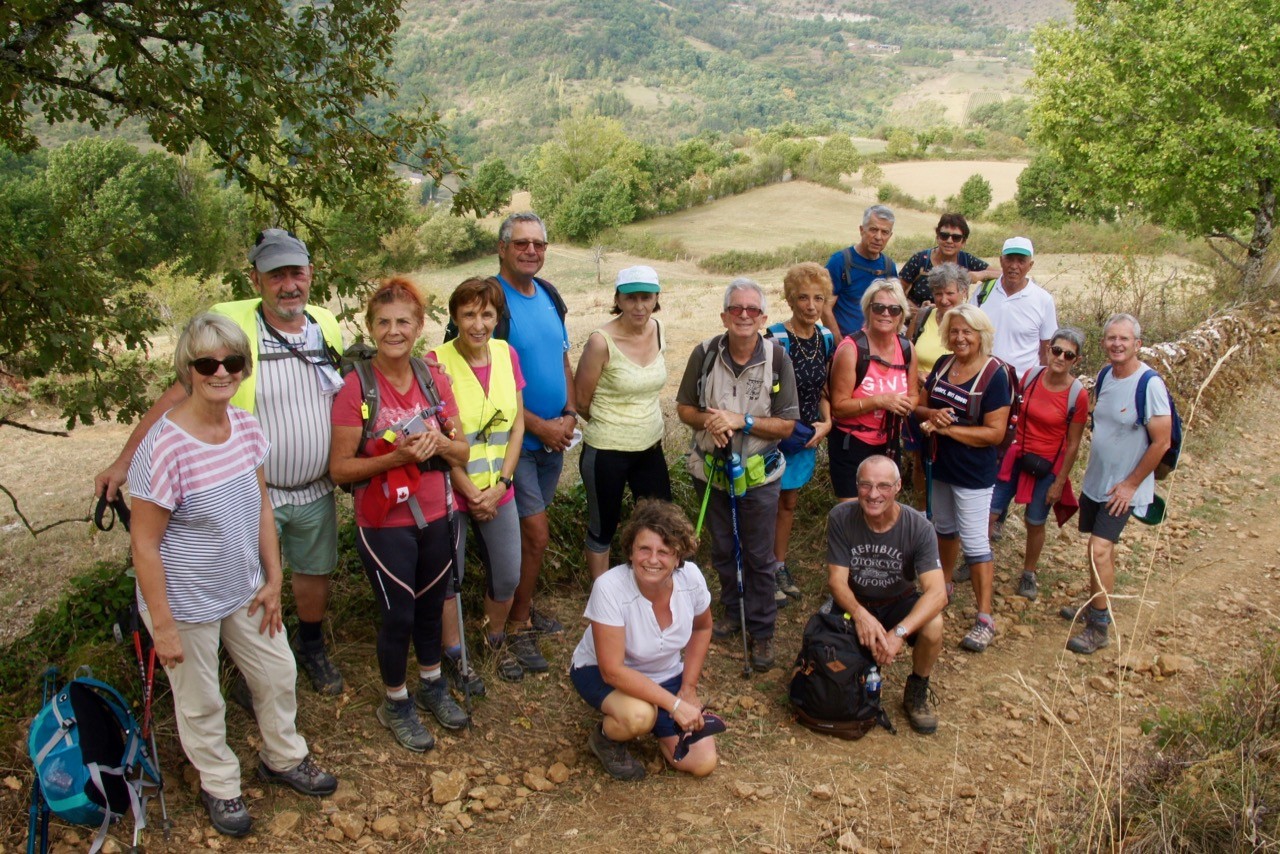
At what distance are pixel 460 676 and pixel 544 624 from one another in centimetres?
65

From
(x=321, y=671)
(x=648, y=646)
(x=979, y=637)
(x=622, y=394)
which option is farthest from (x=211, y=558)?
(x=979, y=637)

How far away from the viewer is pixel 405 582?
3.20m

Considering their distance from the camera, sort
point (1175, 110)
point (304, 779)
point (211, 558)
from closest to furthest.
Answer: point (211, 558), point (304, 779), point (1175, 110)

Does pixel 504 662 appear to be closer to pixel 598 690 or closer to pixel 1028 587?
pixel 598 690

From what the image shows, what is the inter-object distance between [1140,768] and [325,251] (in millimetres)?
4422

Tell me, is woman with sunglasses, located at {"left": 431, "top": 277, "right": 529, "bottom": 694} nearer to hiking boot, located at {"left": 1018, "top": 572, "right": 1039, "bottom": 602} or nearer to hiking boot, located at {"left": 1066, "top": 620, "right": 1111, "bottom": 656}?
hiking boot, located at {"left": 1066, "top": 620, "right": 1111, "bottom": 656}

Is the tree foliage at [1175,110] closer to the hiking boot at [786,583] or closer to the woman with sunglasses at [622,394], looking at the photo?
the hiking boot at [786,583]

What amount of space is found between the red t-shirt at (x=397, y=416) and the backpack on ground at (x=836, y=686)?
1.70 m

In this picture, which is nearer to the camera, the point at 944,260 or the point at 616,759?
the point at 616,759

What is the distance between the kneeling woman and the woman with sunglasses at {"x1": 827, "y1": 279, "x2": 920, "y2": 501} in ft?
4.86

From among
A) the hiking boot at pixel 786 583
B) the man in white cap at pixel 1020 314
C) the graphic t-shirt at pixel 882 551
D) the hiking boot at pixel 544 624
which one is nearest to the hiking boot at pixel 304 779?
the hiking boot at pixel 544 624

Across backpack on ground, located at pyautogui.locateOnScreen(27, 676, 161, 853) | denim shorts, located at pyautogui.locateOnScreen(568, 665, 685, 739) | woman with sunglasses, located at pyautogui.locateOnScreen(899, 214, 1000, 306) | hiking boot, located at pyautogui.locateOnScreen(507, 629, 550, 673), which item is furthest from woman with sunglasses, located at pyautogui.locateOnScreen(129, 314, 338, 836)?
woman with sunglasses, located at pyautogui.locateOnScreen(899, 214, 1000, 306)

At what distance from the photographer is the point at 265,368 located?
311 cm

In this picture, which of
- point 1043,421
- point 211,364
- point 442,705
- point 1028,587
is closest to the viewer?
point 211,364
